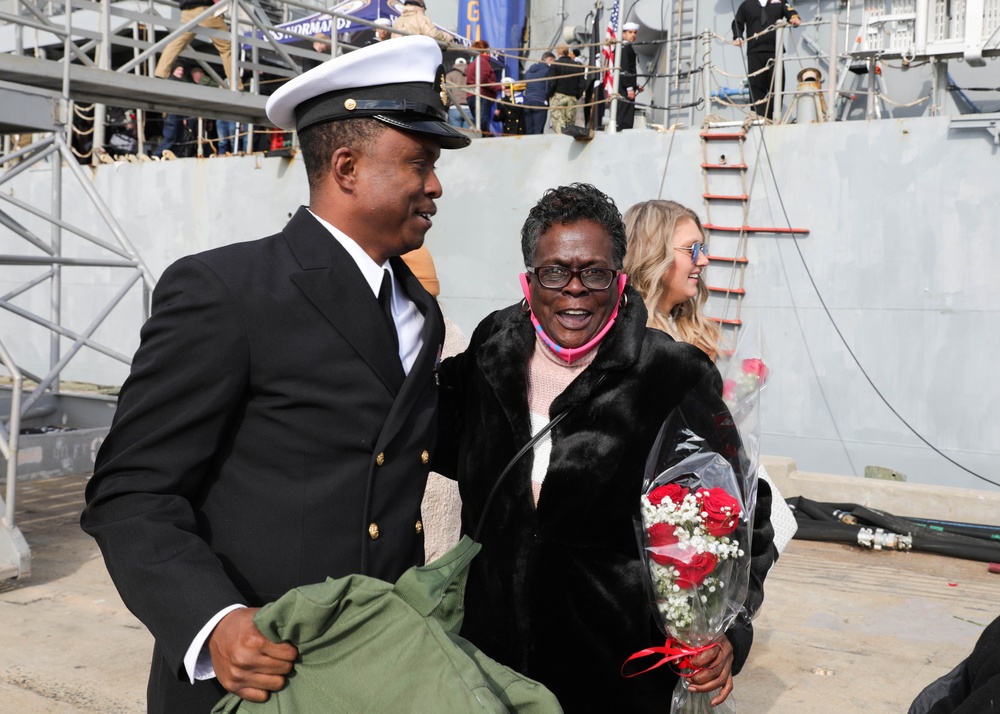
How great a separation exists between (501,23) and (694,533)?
42.3 feet

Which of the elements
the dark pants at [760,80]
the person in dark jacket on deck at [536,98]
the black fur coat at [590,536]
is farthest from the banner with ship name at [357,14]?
the black fur coat at [590,536]

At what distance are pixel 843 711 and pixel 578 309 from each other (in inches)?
110

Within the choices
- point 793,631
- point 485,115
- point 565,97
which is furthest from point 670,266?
point 485,115

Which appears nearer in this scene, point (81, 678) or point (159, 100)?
point (81, 678)

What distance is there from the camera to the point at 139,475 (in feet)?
5.34

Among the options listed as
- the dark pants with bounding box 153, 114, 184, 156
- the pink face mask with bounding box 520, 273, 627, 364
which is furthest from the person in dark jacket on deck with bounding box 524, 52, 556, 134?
the pink face mask with bounding box 520, 273, 627, 364

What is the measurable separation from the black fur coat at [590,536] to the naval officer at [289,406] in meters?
0.37

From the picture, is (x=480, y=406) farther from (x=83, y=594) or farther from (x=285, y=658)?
(x=83, y=594)

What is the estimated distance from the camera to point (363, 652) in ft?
4.91

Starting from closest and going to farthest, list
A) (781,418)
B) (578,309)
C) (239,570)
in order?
(239,570), (578,309), (781,418)

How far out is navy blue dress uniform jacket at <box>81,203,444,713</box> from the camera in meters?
1.60

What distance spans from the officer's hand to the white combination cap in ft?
3.29

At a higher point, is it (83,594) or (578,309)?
(578,309)

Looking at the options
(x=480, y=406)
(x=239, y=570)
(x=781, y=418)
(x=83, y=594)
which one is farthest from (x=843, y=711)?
(x=781, y=418)
